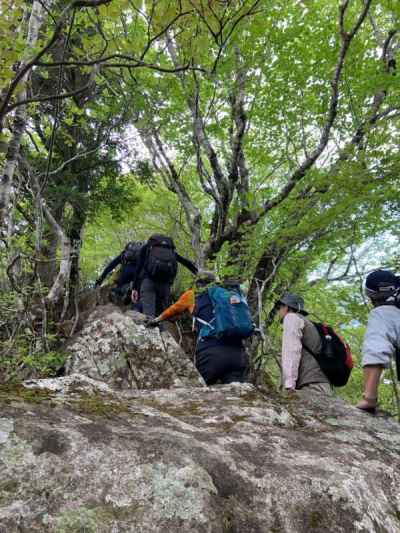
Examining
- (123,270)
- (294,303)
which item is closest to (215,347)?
(294,303)

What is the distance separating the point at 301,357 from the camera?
4.39 metres

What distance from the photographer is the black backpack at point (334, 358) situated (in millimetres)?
4348

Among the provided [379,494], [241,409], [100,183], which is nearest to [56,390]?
[241,409]

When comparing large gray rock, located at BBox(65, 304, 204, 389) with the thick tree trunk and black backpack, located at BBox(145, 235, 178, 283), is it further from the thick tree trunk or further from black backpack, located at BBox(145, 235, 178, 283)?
the thick tree trunk

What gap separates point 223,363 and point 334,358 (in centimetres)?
148

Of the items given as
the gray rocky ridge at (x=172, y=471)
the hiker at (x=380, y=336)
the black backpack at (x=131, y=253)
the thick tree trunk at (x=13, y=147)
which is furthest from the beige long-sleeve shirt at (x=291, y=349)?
the black backpack at (x=131, y=253)

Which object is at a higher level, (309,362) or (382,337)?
(382,337)

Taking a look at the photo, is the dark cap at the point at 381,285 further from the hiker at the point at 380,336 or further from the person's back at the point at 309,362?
the person's back at the point at 309,362

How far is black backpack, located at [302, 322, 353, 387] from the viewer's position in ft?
14.3

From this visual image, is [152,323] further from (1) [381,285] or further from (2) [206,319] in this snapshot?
(1) [381,285]

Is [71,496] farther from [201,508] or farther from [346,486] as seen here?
[346,486]

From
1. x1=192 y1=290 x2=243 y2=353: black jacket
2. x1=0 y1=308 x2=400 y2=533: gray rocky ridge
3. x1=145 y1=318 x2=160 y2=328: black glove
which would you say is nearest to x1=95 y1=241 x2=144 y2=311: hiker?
x1=145 y1=318 x2=160 y2=328: black glove

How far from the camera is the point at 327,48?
830 cm

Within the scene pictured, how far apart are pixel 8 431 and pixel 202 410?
1.42m
